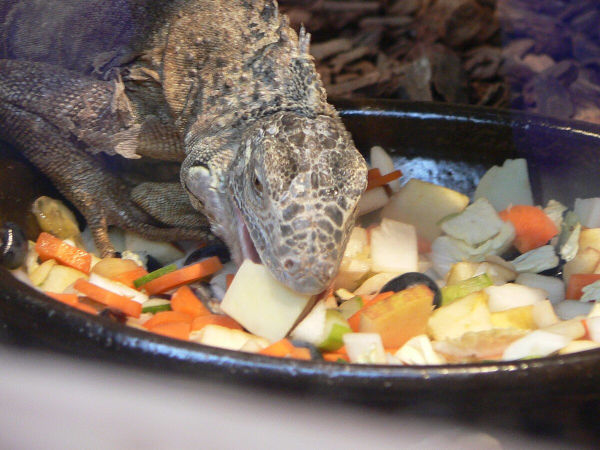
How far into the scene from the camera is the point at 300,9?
420cm

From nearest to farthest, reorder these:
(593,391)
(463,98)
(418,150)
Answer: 1. (593,391)
2. (418,150)
3. (463,98)

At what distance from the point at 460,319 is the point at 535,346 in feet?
0.86

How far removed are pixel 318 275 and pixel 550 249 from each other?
1.12 m

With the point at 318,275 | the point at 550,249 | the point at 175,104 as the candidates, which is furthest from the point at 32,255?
the point at 550,249

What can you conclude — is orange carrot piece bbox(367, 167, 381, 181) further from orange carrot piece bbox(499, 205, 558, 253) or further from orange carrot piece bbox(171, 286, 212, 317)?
orange carrot piece bbox(171, 286, 212, 317)

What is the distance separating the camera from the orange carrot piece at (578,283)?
227 centimetres

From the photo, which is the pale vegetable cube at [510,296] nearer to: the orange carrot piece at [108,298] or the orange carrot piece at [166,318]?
the orange carrot piece at [166,318]

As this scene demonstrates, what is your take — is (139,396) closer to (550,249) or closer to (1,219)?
(1,219)

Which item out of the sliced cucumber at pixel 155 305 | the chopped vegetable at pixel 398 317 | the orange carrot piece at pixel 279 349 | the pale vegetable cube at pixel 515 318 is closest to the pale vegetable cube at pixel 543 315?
the pale vegetable cube at pixel 515 318

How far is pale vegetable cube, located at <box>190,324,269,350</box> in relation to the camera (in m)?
1.76

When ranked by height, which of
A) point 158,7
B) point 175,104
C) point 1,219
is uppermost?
point 158,7

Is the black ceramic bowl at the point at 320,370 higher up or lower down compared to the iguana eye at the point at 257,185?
lower down

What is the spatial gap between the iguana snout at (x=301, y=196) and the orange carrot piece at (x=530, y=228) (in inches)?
37.5

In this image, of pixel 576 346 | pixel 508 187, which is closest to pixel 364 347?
pixel 576 346
